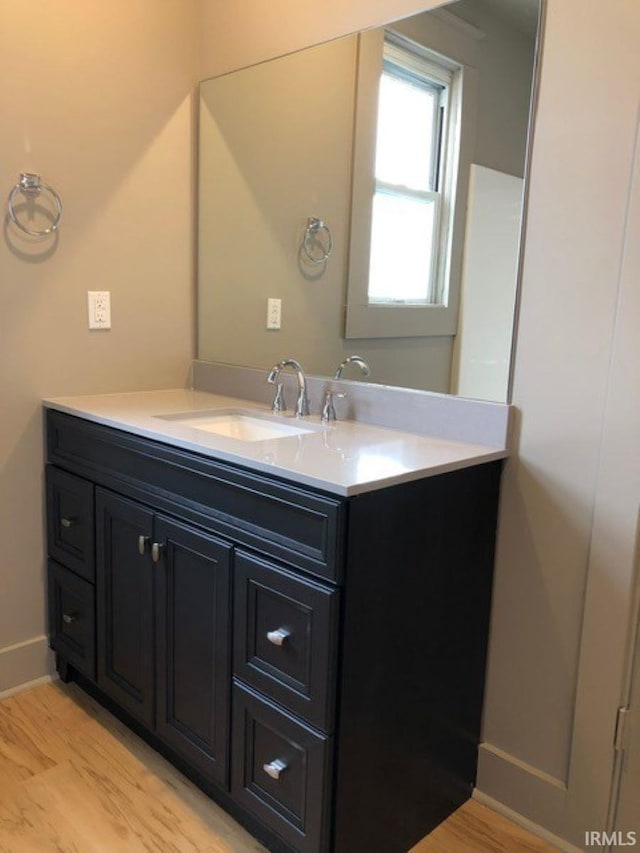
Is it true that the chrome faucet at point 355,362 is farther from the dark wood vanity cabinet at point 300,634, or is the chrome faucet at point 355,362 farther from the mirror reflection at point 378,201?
the dark wood vanity cabinet at point 300,634

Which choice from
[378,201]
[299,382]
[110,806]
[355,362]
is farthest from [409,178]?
[110,806]

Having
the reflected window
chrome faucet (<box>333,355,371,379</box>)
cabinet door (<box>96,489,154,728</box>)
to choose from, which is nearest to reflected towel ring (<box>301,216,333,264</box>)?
the reflected window

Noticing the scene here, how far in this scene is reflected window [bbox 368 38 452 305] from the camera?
183 centimetres

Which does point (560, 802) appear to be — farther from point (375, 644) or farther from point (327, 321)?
point (327, 321)

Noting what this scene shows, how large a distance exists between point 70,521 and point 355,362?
0.96 meters

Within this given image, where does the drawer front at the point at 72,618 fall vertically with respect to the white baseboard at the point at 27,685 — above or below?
above

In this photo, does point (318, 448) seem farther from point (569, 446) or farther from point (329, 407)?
point (569, 446)

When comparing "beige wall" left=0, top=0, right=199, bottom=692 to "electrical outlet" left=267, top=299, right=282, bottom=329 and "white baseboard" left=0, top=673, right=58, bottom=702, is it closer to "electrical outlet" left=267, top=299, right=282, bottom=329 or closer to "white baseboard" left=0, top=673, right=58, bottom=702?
"white baseboard" left=0, top=673, right=58, bottom=702

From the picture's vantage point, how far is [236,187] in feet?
7.77

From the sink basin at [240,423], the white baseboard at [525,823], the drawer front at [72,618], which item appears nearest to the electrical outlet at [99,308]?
the sink basin at [240,423]

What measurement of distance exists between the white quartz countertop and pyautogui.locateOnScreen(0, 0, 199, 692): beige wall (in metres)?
0.18

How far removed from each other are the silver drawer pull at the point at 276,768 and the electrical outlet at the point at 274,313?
130 cm

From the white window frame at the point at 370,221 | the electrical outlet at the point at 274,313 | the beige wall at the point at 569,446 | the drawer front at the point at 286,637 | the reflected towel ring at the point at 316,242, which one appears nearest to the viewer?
the drawer front at the point at 286,637

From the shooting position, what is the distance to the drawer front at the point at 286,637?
1.37 m
